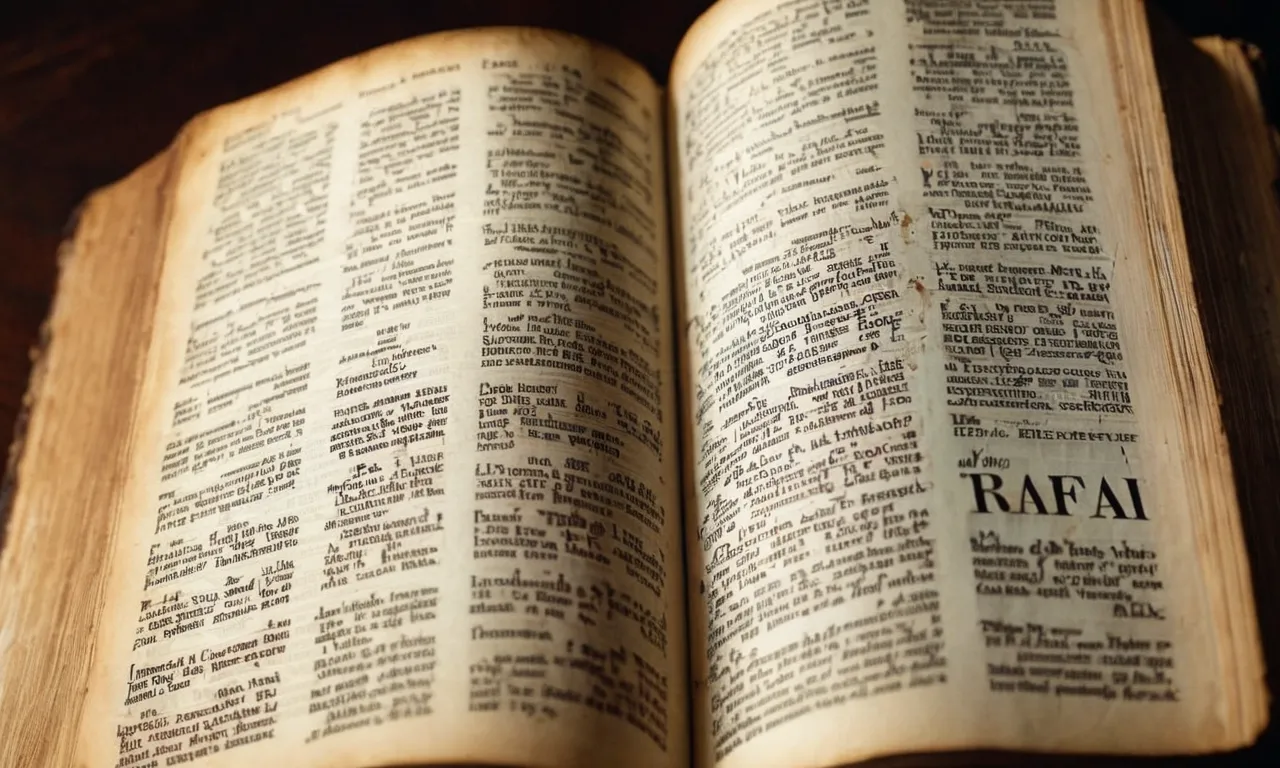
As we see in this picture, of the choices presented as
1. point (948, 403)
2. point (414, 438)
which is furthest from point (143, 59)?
point (948, 403)

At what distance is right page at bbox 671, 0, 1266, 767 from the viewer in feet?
2.80

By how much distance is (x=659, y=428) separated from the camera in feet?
3.51

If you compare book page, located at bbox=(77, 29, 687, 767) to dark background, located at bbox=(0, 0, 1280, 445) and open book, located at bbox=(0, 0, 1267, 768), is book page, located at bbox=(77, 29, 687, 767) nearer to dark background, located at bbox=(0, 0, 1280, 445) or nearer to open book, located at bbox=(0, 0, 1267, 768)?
open book, located at bbox=(0, 0, 1267, 768)

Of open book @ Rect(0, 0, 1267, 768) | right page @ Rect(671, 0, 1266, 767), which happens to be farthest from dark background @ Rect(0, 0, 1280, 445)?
right page @ Rect(671, 0, 1266, 767)

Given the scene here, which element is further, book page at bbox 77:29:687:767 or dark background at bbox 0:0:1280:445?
dark background at bbox 0:0:1280:445

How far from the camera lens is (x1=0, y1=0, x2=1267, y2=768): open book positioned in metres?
0.88

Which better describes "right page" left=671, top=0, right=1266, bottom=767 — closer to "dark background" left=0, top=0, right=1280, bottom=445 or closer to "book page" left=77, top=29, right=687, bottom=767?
"book page" left=77, top=29, right=687, bottom=767

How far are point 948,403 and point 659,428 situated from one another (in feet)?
0.83

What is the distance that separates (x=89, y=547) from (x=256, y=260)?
31cm

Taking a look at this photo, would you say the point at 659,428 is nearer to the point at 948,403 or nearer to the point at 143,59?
the point at 948,403

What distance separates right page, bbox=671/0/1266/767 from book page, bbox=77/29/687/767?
0.09 meters

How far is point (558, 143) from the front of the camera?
117cm

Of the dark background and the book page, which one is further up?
the dark background

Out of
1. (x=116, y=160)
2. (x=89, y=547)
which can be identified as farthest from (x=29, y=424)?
(x=116, y=160)
